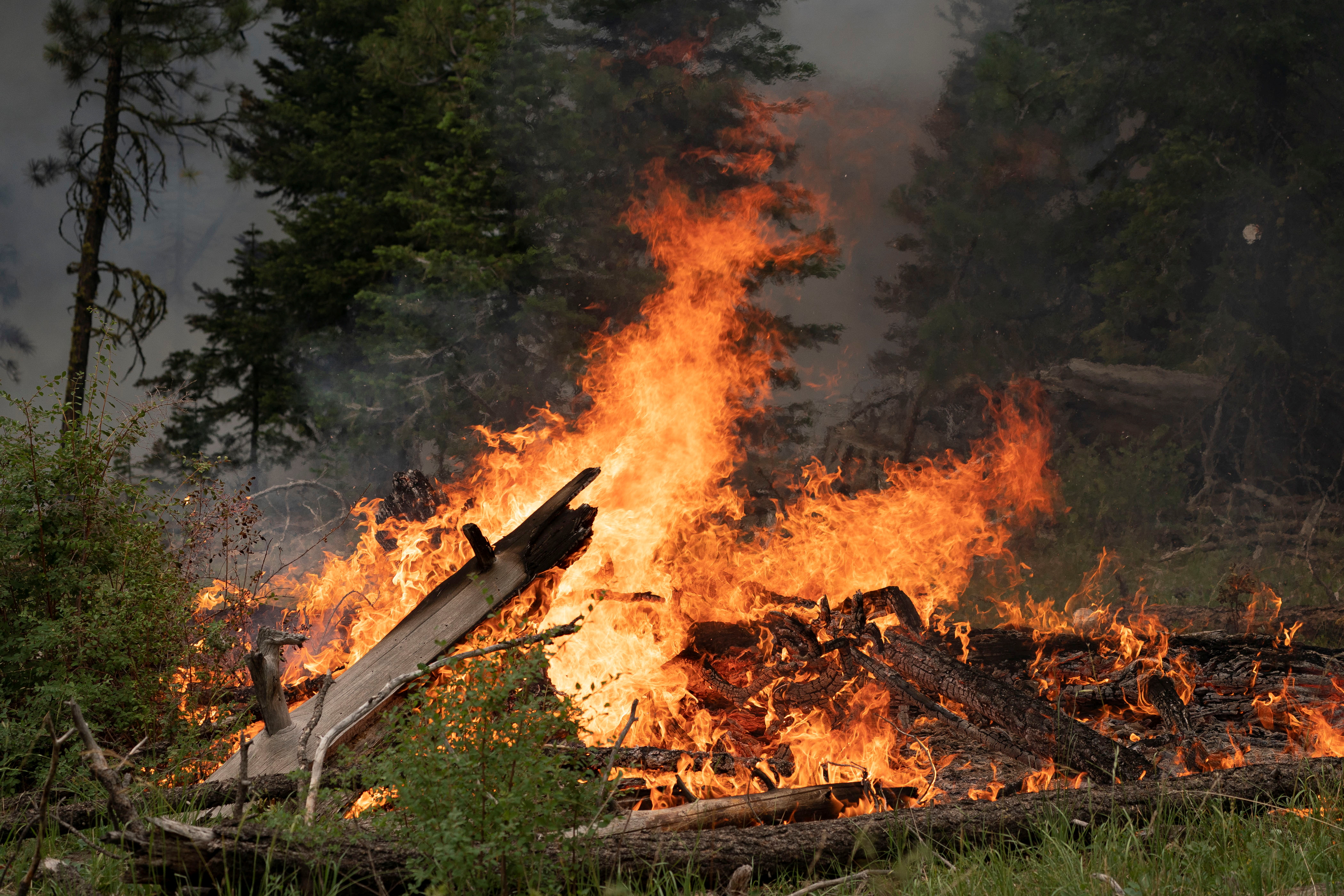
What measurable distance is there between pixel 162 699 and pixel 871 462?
13580 mm

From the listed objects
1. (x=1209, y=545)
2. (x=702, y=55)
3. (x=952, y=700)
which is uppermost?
(x=702, y=55)

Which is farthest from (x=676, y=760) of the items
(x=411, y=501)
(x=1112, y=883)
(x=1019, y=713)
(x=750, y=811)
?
(x=411, y=501)

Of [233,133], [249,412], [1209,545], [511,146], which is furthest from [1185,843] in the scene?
[249,412]

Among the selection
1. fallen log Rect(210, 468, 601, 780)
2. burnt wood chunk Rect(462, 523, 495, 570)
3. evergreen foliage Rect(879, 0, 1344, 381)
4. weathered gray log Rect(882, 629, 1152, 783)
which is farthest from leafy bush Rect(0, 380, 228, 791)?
evergreen foliage Rect(879, 0, 1344, 381)

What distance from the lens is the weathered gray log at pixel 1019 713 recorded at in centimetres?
500

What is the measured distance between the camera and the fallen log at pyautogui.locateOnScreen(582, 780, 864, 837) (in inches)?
157

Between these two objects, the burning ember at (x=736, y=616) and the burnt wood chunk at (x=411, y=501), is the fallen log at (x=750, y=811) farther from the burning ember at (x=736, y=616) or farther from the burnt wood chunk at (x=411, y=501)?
the burnt wood chunk at (x=411, y=501)

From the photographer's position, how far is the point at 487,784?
3107mm

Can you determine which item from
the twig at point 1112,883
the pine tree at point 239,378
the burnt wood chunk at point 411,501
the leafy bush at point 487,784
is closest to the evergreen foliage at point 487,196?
the pine tree at point 239,378

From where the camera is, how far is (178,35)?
13461mm

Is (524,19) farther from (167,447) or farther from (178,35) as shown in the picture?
(167,447)

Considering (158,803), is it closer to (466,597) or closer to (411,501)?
(466,597)

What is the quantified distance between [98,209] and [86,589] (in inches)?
414

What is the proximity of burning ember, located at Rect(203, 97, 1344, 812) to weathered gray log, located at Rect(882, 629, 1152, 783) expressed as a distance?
109 millimetres
